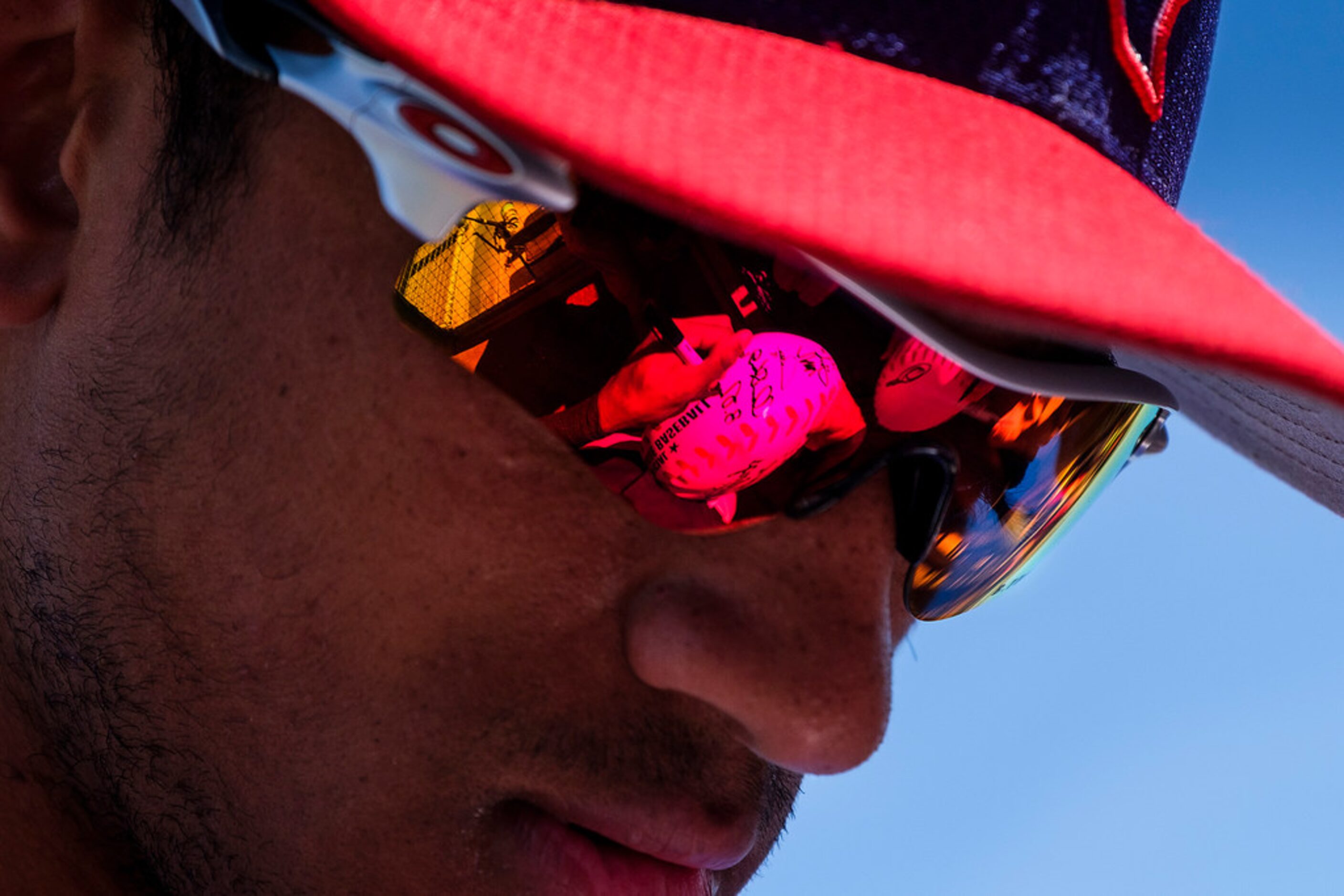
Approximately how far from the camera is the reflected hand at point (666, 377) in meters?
0.88

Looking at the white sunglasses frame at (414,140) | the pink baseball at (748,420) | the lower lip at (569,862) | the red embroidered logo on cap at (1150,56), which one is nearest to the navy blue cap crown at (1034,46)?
the red embroidered logo on cap at (1150,56)

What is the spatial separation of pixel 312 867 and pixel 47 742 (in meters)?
0.35

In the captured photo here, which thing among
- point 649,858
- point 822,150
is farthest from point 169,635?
point 822,150

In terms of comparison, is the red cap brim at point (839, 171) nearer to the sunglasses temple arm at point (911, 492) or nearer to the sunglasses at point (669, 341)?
the sunglasses at point (669, 341)

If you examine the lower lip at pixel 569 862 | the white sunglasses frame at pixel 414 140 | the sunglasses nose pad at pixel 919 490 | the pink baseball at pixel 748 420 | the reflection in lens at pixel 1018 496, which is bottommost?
the lower lip at pixel 569 862

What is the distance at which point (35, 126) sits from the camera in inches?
41.7

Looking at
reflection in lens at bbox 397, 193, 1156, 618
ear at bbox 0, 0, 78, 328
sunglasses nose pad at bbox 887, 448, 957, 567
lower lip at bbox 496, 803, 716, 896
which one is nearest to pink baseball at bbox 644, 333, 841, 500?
reflection in lens at bbox 397, 193, 1156, 618

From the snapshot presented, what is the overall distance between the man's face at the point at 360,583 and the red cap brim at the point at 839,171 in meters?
0.32

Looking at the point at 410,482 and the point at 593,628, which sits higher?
the point at 410,482

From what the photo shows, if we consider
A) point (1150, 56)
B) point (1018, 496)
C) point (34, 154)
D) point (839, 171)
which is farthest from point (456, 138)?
point (1018, 496)

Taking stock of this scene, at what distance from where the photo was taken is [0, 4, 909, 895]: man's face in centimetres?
94

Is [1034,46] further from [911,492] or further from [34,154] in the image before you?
[34,154]

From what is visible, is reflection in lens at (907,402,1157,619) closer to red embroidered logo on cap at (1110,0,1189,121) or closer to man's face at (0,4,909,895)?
man's face at (0,4,909,895)

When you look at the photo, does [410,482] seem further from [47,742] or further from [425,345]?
[47,742]
